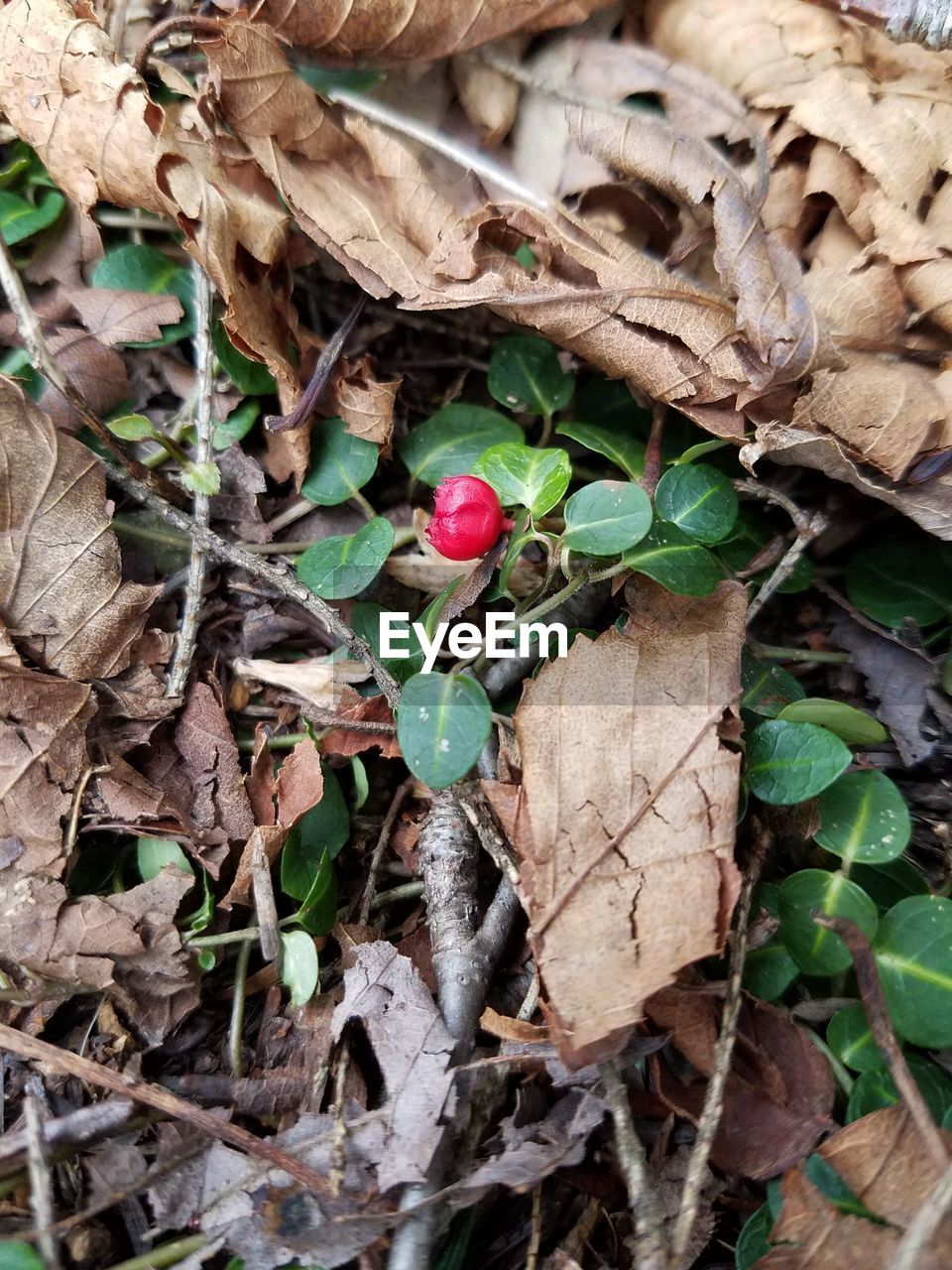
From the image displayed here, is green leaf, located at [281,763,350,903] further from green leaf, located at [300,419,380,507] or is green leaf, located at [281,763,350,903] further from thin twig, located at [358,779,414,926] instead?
green leaf, located at [300,419,380,507]

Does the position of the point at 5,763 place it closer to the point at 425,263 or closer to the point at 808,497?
the point at 425,263

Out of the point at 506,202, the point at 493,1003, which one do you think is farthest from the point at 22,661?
the point at 506,202

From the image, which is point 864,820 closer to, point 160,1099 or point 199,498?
point 160,1099

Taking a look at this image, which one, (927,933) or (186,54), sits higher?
(186,54)

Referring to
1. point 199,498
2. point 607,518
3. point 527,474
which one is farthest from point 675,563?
point 199,498

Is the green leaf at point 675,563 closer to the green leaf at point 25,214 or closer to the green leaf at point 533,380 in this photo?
the green leaf at point 533,380

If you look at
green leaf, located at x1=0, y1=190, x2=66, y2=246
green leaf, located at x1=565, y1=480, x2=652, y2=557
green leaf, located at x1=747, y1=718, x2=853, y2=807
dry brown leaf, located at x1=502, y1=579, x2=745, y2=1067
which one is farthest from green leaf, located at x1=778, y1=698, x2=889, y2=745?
green leaf, located at x1=0, y1=190, x2=66, y2=246

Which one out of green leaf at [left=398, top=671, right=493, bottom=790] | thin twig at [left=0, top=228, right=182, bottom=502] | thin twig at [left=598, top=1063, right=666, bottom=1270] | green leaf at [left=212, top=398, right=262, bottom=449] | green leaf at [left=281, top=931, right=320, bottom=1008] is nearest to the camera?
thin twig at [left=598, top=1063, right=666, bottom=1270]
